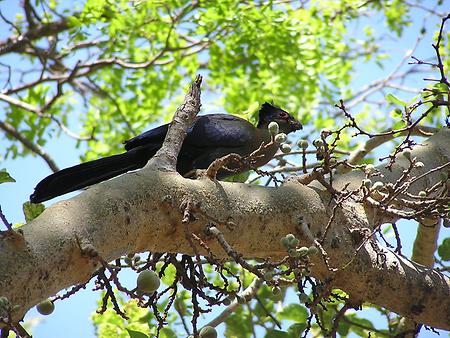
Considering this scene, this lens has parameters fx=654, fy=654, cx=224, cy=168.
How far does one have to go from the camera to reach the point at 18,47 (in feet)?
20.1

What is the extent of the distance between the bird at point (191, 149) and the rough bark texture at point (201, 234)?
0.86m

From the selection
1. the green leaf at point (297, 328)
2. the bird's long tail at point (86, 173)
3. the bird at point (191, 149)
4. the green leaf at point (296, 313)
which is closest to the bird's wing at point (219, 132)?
the bird at point (191, 149)

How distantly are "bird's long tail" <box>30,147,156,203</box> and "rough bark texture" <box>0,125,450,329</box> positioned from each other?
0.76 meters

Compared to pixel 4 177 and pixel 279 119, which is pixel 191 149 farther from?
pixel 4 177

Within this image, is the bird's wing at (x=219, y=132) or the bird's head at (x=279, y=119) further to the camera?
the bird's head at (x=279, y=119)

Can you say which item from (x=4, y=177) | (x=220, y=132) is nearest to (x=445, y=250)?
(x=220, y=132)

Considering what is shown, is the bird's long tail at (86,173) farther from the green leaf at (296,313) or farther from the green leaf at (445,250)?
the green leaf at (445,250)

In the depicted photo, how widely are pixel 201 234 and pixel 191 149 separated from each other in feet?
5.51

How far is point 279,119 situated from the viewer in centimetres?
439

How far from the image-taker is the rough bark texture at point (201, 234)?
1.65 m

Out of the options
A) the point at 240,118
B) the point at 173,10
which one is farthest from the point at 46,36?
the point at 240,118

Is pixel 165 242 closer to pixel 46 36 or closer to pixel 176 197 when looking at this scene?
pixel 176 197

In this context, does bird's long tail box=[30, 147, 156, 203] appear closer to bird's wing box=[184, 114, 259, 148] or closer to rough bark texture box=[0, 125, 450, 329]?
bird's wing box=[184, 114, 259, 148]

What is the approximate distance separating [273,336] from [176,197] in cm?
92
